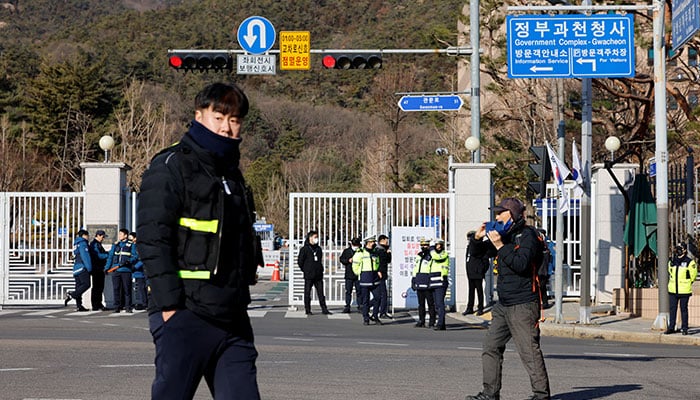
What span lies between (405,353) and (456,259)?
10.4 metres

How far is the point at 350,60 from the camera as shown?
24.5 metres

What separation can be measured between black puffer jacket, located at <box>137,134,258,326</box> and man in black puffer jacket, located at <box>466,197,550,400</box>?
14.2 feet

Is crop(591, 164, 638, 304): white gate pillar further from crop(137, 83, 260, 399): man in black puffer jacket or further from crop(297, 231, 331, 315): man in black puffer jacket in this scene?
crop(137, 83, 260, 399): man in black puffer jacket

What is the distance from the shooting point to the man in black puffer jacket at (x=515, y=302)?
9.38 meters

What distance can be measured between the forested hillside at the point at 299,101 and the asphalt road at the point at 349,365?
9.04 meters

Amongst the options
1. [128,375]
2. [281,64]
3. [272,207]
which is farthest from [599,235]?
[272,207]

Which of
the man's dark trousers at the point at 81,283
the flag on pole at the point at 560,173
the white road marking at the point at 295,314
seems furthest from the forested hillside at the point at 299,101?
the man's dark trousers at the point at 81,283

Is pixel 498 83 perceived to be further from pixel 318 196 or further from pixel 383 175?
pixel 383 175

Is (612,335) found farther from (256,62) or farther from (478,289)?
(256,62)

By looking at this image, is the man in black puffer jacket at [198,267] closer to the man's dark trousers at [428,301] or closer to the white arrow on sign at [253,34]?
the man's dark trousers at [428,301]

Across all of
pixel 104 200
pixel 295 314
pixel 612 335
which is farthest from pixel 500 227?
pixel 104 200

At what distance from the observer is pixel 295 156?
292ft

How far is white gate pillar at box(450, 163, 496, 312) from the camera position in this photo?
24.7 m

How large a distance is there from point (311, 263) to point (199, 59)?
16.8ft
